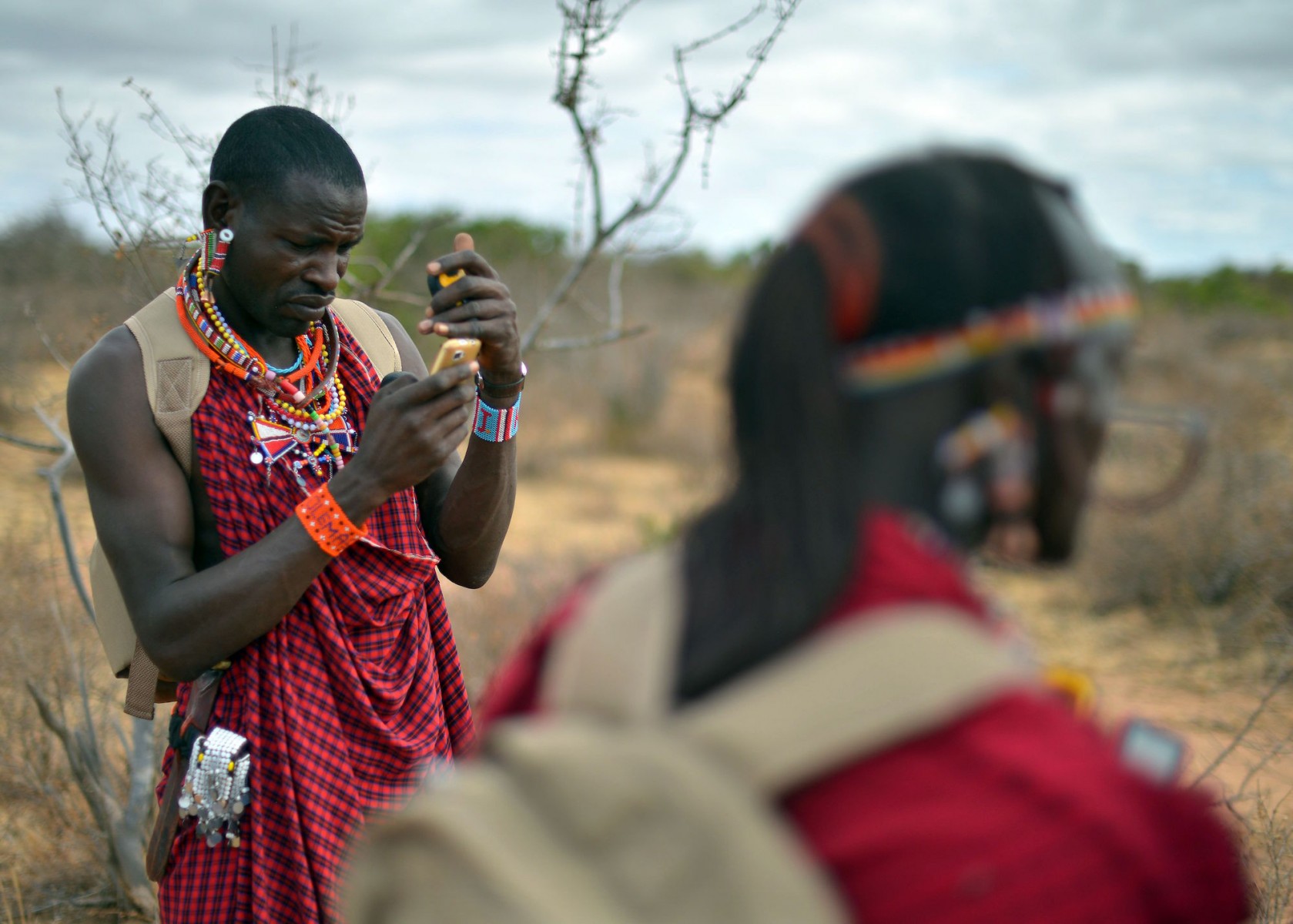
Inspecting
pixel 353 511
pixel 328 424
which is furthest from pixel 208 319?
pixel 353 511

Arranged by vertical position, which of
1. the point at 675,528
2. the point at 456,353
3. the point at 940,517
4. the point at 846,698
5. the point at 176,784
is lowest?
the point at 675,528

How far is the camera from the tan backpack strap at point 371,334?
2.10 metres

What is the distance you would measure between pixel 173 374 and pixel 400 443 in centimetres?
40

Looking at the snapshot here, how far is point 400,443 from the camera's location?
5.77ft

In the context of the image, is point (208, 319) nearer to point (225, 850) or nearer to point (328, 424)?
point (328, 424)

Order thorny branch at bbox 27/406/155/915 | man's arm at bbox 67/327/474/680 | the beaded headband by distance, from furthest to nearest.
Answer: thorny branch at bbox 27/406/155/915
man's arm at bbox 67/327/474/680
the beaded headband

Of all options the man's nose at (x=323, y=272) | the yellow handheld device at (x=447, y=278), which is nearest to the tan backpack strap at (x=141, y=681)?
the man's nose at (x=323, y=272)

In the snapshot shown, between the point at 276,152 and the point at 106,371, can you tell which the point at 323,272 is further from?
the point at 106,371

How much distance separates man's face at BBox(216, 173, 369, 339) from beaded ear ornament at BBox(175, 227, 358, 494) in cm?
4

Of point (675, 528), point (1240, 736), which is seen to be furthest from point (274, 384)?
point (675, 528)

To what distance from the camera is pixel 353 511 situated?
5.71ft

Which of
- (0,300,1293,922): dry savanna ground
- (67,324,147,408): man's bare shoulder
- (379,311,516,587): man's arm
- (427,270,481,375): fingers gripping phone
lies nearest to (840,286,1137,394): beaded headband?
(0,300,1293,922): dry savanna ground

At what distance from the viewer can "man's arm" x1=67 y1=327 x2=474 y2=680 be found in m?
1.68

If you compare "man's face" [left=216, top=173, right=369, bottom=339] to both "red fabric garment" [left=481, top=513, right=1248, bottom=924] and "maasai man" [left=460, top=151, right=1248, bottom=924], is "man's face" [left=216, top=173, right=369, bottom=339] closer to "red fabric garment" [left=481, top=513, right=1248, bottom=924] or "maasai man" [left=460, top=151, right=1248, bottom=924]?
"maasai man" [left=460, top=151, right=1248, bottom=924]
